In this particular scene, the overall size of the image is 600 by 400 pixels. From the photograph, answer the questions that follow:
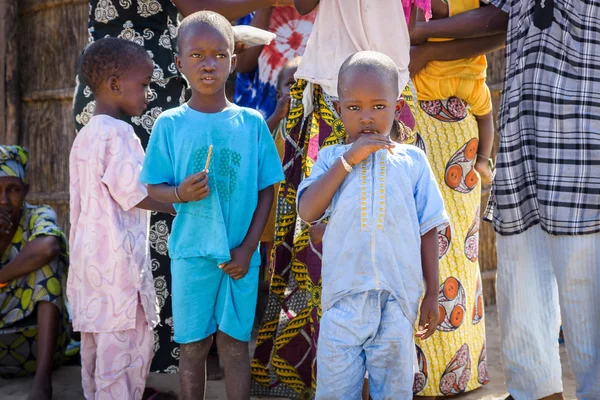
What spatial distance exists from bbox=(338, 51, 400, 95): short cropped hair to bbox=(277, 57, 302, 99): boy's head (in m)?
1.80

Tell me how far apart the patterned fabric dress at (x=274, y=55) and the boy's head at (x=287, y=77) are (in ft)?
0.84

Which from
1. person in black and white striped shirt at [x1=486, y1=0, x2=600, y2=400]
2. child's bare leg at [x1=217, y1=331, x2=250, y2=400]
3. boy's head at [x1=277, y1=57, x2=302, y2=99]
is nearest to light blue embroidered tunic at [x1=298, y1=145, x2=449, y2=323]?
child's bare leg at [x1=217, y1=331, x2=250, y2=400]

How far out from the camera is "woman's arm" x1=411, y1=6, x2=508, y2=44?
355cm

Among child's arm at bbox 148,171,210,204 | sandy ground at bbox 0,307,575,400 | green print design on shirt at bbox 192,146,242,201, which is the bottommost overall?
sandy ground at bbox 0,307,575,400

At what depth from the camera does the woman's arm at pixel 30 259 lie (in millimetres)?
4078

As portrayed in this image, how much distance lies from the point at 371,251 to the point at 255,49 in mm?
2507

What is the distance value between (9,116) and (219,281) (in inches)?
163

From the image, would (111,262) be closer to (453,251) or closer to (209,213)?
(209,213)

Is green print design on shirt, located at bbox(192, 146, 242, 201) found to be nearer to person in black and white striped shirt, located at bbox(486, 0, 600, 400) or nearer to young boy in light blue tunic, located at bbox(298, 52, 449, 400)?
young boy in light blue tunic, located at bbox(298, 52, 449, 400)

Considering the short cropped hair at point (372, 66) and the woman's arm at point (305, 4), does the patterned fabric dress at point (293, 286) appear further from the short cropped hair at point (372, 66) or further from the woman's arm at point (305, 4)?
the short cropped hair at point (372, 66)

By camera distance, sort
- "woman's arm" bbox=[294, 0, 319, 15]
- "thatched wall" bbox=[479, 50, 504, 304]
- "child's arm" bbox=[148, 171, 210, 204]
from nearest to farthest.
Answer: "child's arm" bbox=[148, 171, 210, 204] < "woman's arm" bbox=[294, 0, 319, 15] < "thatched wall" bbox=[479, 50, 504, 304]

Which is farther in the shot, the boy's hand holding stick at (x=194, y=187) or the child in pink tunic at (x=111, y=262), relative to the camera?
the child in pink tunic at (x=111, y=262)

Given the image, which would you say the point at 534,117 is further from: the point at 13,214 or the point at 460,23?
the point at 13,214

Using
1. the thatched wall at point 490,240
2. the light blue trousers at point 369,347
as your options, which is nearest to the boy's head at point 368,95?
the light blue trousers at point 369,347
